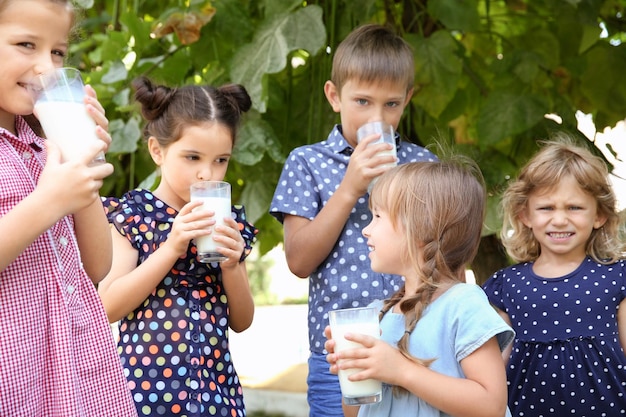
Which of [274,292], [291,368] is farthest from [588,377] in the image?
[274,292]

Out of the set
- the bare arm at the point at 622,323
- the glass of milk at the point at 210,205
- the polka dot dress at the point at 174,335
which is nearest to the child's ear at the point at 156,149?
the polka dot dress at the point at 174,335

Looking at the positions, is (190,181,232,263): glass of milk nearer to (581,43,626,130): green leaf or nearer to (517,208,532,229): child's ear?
(517,208,532,229): child's ear

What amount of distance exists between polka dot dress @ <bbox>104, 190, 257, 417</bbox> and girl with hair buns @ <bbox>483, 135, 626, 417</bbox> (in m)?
0.73

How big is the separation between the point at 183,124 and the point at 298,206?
0.35 metres

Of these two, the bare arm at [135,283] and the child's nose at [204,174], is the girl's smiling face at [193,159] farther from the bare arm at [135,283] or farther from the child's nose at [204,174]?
the bare arm at [135,283]

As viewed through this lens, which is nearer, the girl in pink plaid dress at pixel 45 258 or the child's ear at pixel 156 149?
the girl in pink plaid dress at pixel 45 258

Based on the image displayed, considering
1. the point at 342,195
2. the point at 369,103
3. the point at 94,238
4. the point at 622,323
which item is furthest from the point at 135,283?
the point at 622,323

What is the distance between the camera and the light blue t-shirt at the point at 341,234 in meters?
2.22

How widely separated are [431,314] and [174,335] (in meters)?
0.59

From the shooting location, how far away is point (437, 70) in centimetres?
298

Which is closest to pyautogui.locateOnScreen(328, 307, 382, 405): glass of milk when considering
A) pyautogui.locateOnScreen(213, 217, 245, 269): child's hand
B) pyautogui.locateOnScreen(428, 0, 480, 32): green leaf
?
pyautogui.locateOnScreen(213, 217, 245, 269): child's hand

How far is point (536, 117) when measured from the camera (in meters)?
2.93

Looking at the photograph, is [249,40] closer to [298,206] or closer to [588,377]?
[298,206]

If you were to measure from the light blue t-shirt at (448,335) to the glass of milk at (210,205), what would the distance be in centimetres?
42
